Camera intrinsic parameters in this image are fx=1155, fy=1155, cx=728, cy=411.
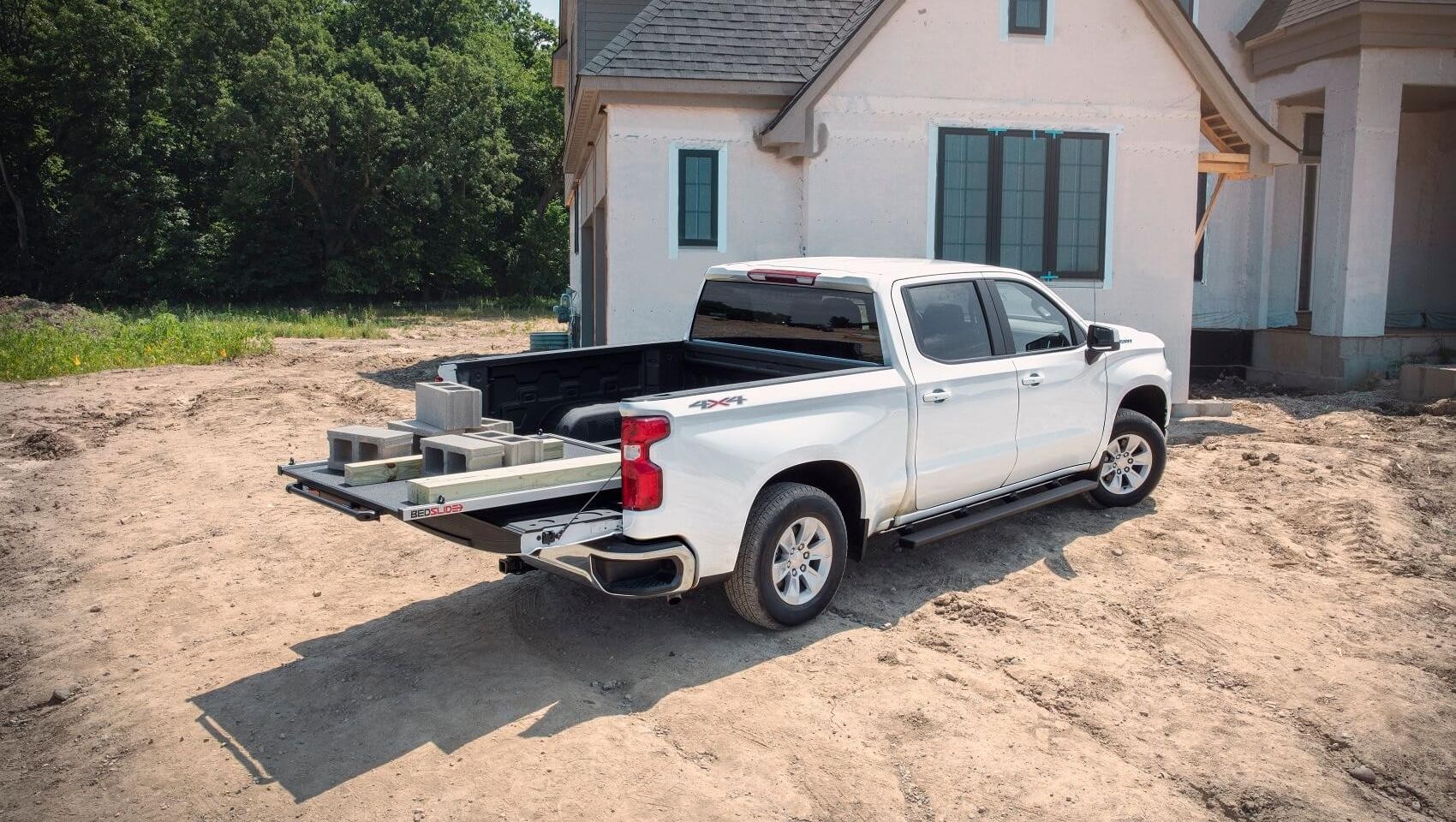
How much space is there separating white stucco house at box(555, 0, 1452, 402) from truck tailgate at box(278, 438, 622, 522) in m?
7.27

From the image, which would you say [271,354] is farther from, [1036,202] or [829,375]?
[829,375]

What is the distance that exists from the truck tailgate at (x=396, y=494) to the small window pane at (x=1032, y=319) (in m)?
3.22

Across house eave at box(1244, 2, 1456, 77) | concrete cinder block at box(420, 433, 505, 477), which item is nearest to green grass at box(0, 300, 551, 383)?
concrete cinder block at box(420, 433, 505, 477)

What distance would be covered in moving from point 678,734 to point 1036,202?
9557mm

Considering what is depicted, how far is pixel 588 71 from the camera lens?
40.5 feet

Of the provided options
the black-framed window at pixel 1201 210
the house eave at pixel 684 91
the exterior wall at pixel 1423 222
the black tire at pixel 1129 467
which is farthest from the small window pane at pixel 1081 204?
the exterior wall at pixel 1423 222

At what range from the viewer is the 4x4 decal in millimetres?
5684

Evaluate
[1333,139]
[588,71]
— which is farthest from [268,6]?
[1333,139]

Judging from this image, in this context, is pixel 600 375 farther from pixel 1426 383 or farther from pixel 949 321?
pixel 1426 383

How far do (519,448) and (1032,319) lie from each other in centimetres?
400

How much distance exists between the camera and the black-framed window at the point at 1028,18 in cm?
1303

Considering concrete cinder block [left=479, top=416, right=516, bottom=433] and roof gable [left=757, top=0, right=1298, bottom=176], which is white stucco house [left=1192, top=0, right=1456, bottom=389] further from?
concrete cinder block [left=479, top=416, right=516, bottom=433]

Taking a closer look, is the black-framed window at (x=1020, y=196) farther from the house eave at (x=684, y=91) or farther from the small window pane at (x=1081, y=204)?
→ the house eave at (x=684, y=91)

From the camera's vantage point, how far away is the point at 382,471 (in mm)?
5629
